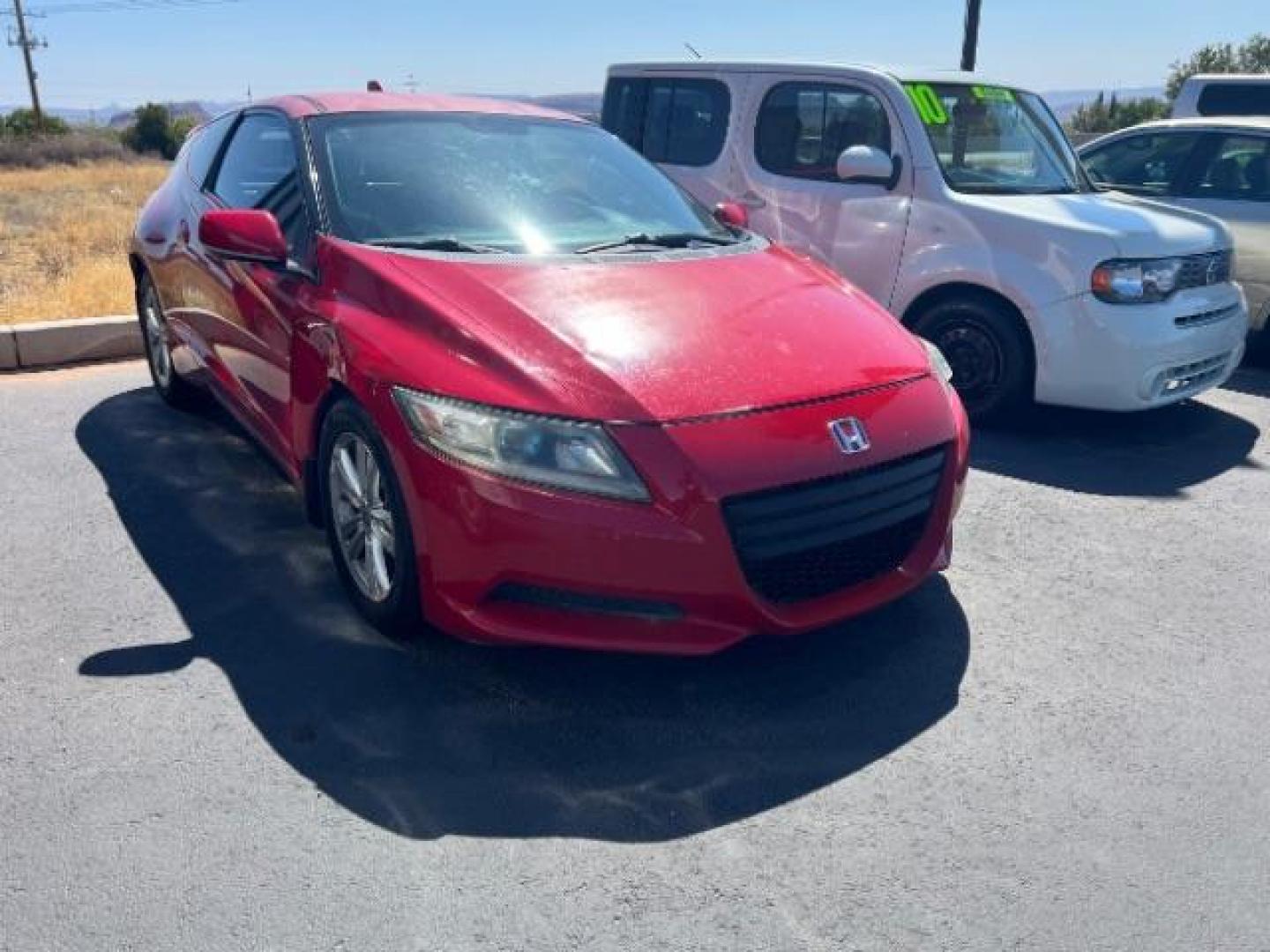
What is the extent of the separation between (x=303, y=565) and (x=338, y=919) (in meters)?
1.81

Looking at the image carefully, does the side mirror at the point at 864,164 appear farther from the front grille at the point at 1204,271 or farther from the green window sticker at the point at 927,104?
the front grille at the point at 1204,271

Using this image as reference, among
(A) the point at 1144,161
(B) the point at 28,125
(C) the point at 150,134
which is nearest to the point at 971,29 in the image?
(A) the point at 1144,161

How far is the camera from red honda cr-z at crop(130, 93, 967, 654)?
9.18ft

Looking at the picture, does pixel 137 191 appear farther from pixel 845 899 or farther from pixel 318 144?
pixel 845 899

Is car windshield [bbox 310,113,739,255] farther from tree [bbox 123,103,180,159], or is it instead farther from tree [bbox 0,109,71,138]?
tree [bbox 0,109,71,138]

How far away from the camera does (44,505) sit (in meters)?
4.40

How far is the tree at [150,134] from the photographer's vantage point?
55656 millimetres

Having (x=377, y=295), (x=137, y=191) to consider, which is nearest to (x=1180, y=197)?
(x=377, y=295)

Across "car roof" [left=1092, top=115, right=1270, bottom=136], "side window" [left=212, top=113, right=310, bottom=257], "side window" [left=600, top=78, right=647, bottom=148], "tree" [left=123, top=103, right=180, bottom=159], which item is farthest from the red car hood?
"tree" [left=123, top=103, right=180, bottom=159]

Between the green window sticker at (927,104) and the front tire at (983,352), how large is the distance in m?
1.01

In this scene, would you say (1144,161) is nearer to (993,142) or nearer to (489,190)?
(993,142)

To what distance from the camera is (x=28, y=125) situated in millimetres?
58250

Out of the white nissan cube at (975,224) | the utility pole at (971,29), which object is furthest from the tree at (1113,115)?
the white nissan cube at (975,224)

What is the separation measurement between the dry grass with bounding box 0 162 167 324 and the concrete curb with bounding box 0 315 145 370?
2.06ft
